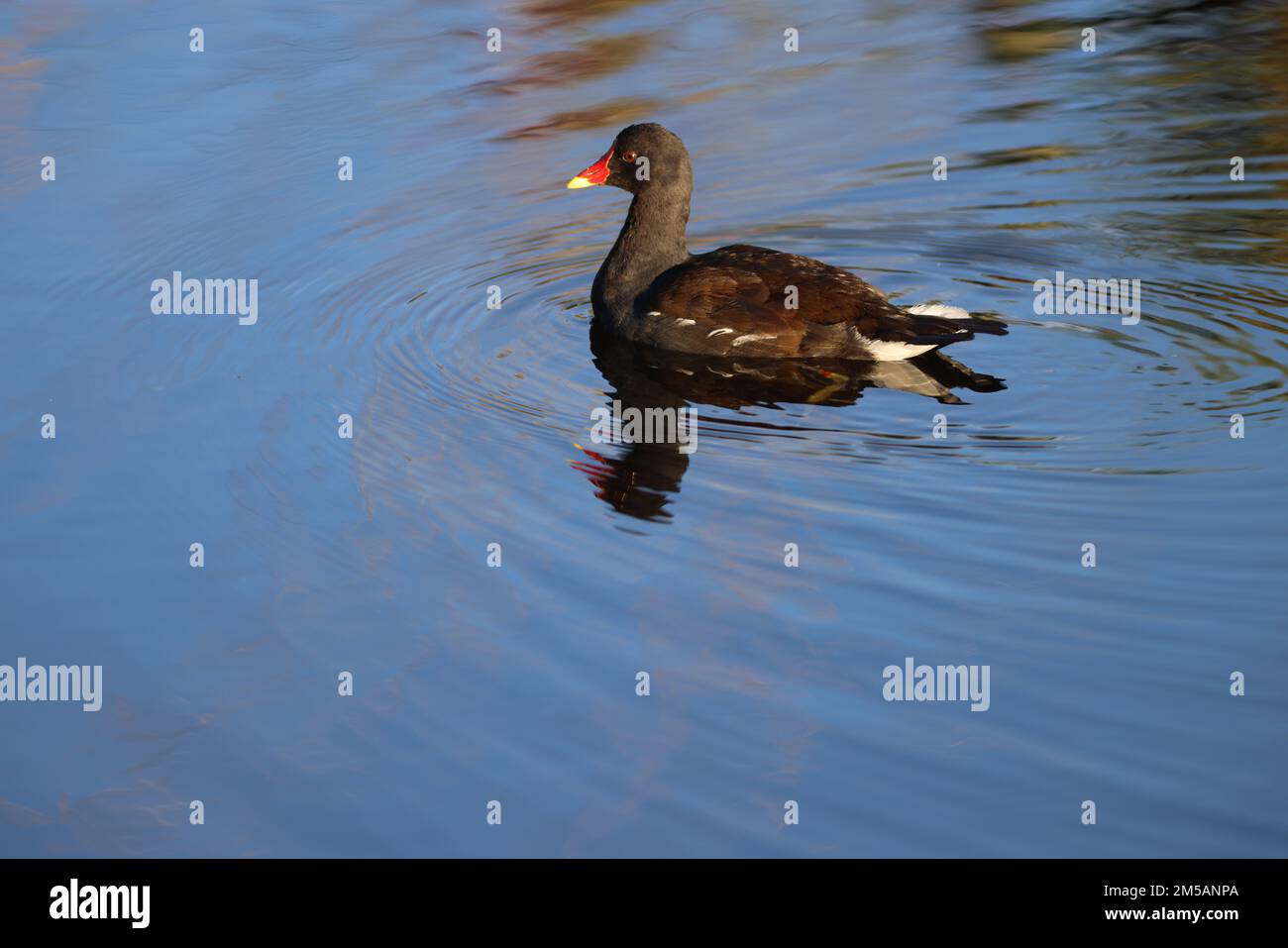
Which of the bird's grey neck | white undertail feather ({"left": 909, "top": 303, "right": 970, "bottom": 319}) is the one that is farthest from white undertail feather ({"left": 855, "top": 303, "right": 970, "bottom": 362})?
the bird's grey neck

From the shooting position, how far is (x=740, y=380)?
8875 mm

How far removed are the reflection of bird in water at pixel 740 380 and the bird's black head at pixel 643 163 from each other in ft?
3.85

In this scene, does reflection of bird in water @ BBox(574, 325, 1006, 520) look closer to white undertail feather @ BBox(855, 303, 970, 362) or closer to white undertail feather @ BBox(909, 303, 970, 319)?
white undertail feather @ BBox(855, 303, 970, 362)

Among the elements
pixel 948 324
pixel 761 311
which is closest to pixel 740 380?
pixel 761 311

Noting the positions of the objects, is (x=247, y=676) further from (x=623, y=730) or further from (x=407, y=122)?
(x=407, y=122)

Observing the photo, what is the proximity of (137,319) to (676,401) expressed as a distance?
330 centimetres

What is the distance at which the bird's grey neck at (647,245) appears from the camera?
972 cm

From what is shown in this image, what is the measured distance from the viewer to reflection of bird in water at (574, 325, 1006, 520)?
320 inches

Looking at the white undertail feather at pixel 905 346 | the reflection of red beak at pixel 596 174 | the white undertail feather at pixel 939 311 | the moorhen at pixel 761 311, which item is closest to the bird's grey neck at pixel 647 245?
the moorhen at pixel 761 311

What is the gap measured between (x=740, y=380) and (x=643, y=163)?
1.95 metres

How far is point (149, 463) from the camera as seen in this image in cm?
777

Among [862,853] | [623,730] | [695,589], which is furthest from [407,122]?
[862,853]

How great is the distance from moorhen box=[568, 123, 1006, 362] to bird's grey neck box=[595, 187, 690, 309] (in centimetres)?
1

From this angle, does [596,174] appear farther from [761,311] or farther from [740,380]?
[740,380]
